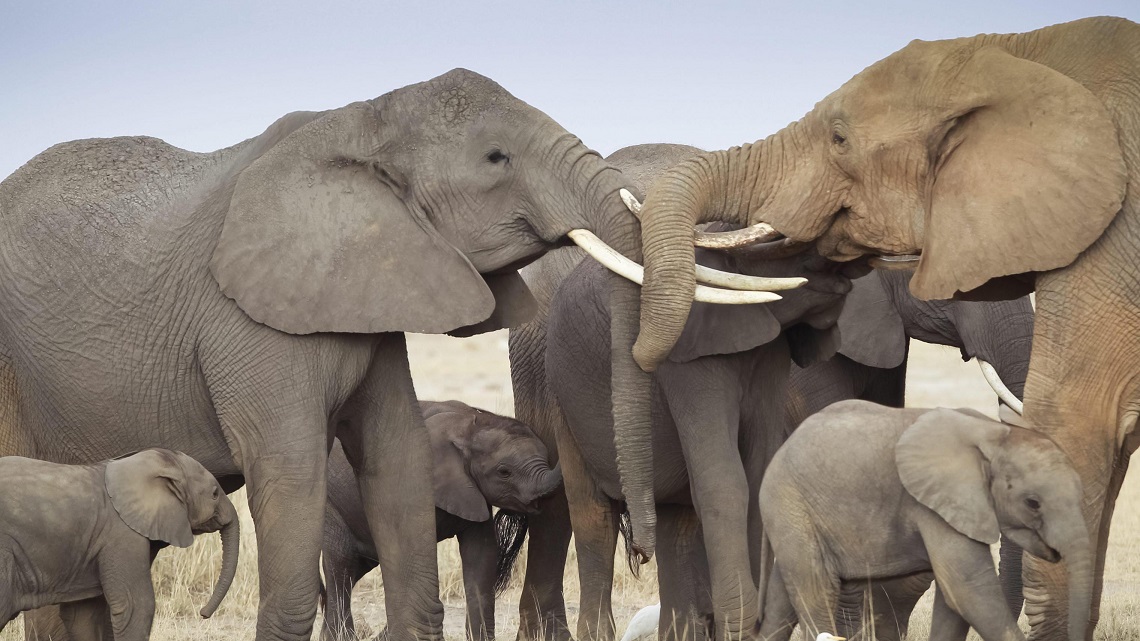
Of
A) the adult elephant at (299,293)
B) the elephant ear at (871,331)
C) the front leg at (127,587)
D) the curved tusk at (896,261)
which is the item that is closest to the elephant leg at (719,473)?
the adult elephant at (299,293)

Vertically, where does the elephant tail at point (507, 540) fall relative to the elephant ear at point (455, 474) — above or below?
below

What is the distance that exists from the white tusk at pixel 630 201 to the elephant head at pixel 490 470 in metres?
2.19

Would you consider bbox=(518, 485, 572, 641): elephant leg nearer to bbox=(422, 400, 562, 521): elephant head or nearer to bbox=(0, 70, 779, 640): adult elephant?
bbox=(422, 400, 562, 521): elephant head

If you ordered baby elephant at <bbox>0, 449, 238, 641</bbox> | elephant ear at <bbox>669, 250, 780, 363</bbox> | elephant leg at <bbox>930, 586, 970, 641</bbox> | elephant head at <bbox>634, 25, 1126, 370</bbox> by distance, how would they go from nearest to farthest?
elephant leg at <bbox>930, 586, 970, 641</bbox> < elephant head at <bbox>634, 25, 1126, 370</bbox> < baby elephant at <bbox>0, 449, 238, 641</bbox> < elephant ear at <bbox>669, 250, 780, 363</bbox>

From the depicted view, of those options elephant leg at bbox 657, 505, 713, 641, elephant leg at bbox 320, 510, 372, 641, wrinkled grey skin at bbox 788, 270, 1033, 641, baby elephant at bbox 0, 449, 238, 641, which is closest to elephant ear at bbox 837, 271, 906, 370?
wrinkled grey skin at bbox 788, 270, 1033, 641

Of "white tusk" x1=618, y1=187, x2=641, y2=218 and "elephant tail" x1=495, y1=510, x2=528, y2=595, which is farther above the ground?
"white tusk" x1=618, y1=187, x2=641, y2=218

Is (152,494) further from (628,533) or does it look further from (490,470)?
(628,533)

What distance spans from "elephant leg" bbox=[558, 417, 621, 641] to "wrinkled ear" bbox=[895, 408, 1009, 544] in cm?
254

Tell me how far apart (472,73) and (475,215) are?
58 cm

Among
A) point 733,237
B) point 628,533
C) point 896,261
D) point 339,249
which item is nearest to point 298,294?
point 339,249

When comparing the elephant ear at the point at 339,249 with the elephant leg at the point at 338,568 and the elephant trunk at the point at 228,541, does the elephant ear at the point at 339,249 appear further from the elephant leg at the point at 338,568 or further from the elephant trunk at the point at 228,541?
the elephant leg at the point at 338,568

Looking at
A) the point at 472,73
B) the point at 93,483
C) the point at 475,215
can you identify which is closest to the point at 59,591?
the point at 93,483

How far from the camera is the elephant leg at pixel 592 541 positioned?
7.61 meters

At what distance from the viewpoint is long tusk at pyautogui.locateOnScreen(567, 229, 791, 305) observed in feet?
19.8
